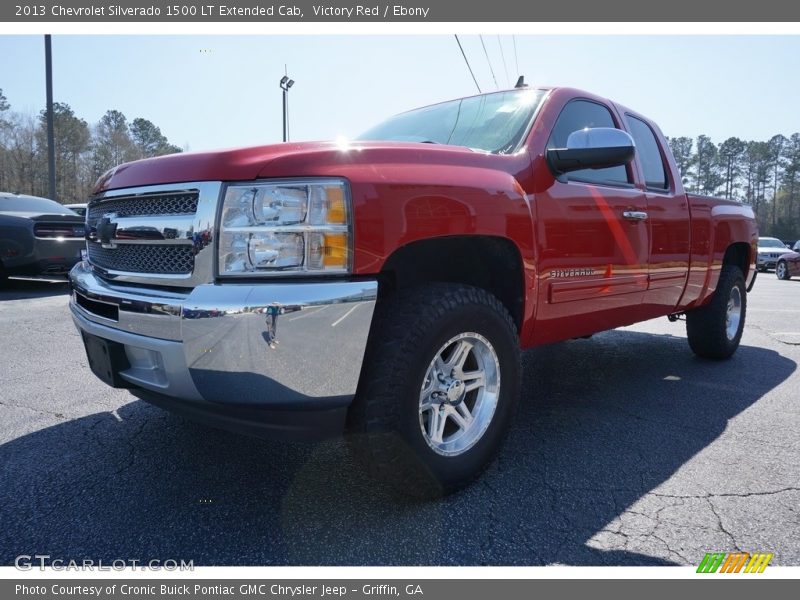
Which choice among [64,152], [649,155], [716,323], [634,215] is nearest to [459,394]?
[634,215]

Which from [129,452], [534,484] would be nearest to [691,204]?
[534,484]

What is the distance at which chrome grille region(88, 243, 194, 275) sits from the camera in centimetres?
197

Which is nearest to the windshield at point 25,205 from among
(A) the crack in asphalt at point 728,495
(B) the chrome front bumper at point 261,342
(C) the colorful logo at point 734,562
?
(B) the chrome front bumper at point 261,342

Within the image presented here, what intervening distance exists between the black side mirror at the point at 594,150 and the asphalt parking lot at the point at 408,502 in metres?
1.41

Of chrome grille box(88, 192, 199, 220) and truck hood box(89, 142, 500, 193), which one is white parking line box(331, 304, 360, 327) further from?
chrome grille box(88, 192, 199, 220)

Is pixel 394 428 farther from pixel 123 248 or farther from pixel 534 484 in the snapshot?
pixel 123 248

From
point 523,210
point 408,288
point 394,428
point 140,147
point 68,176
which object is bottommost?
point 394,428

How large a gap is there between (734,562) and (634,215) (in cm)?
198

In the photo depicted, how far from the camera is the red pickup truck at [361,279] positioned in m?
1.82

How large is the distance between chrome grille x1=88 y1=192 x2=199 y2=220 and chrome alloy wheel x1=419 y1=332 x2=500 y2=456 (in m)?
1.05

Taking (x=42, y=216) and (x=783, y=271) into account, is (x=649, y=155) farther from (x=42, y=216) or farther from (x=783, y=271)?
(x=783, y=271)

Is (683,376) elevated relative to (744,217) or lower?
lower

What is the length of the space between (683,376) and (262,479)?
3.38 meters
